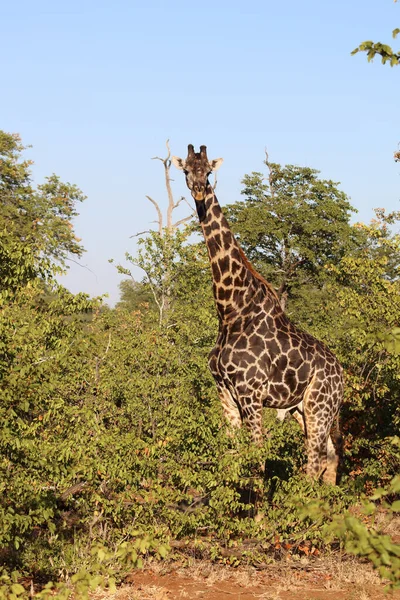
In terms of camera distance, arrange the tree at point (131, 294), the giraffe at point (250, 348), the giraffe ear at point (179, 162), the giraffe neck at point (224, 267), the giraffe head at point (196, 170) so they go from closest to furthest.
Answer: the giraffe head at point (196, 170) < the giraffe ear at point (179, 162) < the giraffe at point (250, 348) < the giraffe neck at point (224, 267) < the tree at point (131, 294)

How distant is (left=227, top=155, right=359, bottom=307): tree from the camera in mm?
44188

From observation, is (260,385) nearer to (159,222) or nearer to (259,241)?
(159,222)

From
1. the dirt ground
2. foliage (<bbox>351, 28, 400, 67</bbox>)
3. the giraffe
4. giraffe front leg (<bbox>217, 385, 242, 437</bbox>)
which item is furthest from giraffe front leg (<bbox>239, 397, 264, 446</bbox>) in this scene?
foliage (<bbox>351, 28, 400, 67</bbox>)

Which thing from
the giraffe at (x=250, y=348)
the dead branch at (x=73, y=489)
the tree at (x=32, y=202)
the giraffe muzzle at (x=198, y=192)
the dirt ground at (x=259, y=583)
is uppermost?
the tree at (x=32, y=202)

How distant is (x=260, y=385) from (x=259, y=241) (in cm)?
3565

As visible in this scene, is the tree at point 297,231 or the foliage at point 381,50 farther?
the tree at point 297,231

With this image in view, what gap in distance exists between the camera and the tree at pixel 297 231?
44188 mm

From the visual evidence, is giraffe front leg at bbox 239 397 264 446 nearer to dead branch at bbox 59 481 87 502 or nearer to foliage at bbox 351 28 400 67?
dead branch at bbox 59 481 87 502

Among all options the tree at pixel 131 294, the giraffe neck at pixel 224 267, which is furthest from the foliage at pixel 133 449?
the tree at pixel 131 294

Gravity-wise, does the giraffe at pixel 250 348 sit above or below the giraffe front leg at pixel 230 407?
above

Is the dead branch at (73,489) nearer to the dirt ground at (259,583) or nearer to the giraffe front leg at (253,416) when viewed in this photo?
the dirt ground at (259,583)

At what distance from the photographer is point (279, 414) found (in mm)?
12109

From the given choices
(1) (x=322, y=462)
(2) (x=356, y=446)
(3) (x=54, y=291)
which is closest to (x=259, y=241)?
(2) (x=356, y=446)

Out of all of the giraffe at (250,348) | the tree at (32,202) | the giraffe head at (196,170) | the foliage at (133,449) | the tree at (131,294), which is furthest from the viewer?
the tree at (131,294)
